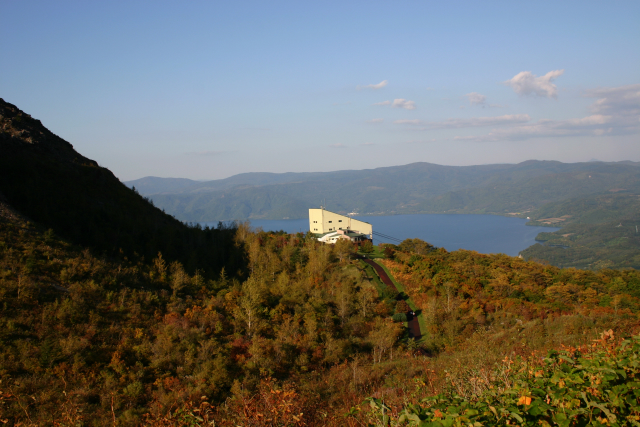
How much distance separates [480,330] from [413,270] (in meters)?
9.95

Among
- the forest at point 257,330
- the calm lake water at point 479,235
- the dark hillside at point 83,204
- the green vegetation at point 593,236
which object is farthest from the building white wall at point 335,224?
the calm lake water at point 479,235

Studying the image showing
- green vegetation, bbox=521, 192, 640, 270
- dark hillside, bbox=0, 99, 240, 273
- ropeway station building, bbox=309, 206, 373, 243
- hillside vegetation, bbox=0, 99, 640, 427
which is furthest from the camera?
green vegetation, bbox=521, 192, 640, 270

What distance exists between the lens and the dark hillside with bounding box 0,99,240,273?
20.9m

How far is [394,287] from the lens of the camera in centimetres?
2430

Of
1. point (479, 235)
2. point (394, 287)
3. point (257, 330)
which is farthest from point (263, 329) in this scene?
point (479, 235)

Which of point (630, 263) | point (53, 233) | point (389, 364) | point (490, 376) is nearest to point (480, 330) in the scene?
point (389, 364)

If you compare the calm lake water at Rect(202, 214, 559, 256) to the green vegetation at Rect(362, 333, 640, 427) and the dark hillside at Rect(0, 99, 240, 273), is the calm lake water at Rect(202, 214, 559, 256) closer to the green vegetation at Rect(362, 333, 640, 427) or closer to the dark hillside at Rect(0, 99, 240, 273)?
the dark hillside at Rect(0, 99, 240, 273)

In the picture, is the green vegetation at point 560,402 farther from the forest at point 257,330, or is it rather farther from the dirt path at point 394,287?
the dirt path at point 394,287

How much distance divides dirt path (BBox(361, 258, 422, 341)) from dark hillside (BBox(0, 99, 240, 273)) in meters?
10.8

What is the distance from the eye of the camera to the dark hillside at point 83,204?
20875mm

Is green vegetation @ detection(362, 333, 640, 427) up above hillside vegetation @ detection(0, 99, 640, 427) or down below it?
above

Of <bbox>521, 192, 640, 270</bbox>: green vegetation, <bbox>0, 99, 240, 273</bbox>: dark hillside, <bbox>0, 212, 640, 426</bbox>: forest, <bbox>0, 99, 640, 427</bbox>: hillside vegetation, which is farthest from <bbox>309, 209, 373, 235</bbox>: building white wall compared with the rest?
<bbox>521, 192, 640, 270</bbox>: green vegetation

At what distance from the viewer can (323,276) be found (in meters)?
24.2

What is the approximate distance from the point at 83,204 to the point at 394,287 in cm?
2143
